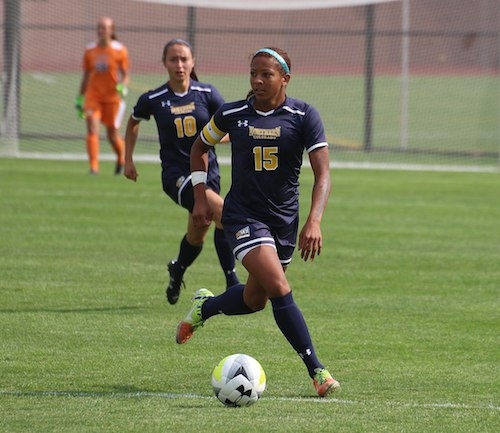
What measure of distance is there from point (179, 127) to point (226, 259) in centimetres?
117

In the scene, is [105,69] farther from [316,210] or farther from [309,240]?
[309,240]

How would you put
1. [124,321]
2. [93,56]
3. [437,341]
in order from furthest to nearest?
[93,56]
[124,321]
[437,341]

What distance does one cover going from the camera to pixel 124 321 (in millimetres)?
9094

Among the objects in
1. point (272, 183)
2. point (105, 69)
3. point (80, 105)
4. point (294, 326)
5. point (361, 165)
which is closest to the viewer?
point (294, 326)

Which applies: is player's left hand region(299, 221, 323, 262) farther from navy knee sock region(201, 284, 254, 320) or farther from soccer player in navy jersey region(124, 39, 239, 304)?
soccer player in navy jersey region(124, 39, 239, 304)

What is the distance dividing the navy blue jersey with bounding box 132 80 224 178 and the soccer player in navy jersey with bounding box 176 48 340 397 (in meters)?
2.38

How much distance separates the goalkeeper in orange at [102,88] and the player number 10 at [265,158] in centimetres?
1300

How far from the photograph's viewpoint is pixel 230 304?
7547 mm

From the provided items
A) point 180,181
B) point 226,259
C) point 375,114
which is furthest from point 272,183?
point 375,114

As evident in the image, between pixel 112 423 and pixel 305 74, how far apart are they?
2627cm

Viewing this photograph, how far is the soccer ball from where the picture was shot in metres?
6.47

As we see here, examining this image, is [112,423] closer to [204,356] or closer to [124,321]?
[204,356]

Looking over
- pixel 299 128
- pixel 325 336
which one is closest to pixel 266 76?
pixel 299 128

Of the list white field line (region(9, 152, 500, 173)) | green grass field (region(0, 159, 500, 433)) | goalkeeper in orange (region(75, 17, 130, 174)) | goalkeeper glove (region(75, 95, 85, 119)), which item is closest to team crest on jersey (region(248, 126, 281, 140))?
green grass field (region(0, 159, 500, 433))
